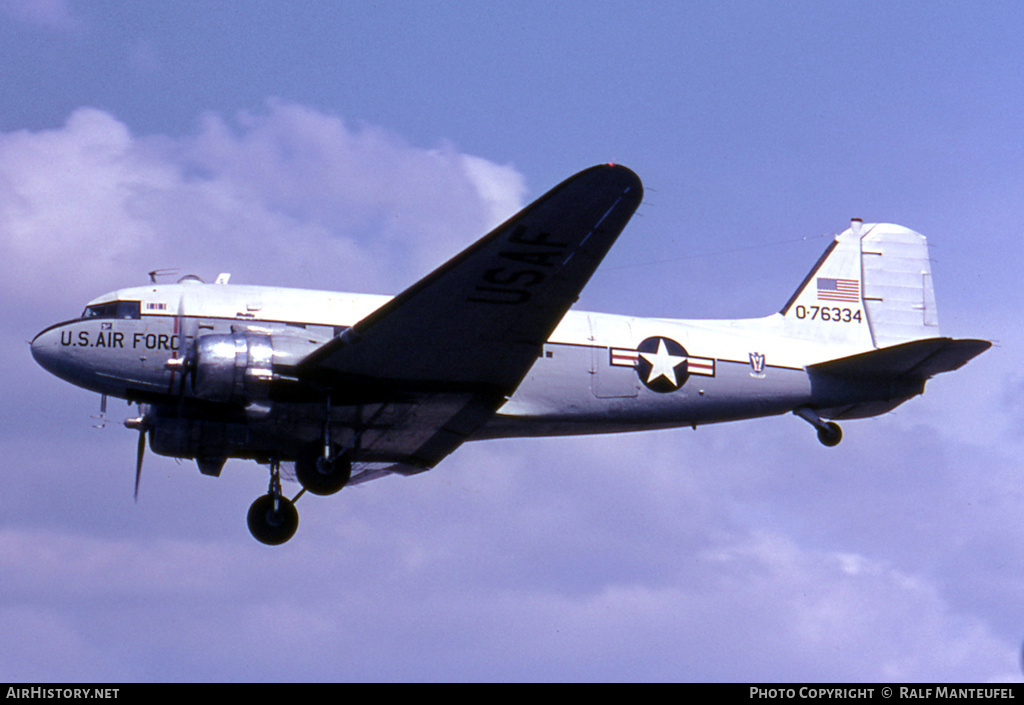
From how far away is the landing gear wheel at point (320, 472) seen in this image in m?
15.2

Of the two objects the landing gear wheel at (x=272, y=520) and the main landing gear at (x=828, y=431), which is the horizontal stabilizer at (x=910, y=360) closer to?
the main landing gear at (x=828, y=431)

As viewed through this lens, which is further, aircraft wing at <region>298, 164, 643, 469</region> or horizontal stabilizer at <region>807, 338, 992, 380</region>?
horizontal stabilizer at <region>807, 338, 992, 380</region>

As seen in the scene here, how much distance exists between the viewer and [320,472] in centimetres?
1523

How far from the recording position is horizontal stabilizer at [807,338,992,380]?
54.9 ft

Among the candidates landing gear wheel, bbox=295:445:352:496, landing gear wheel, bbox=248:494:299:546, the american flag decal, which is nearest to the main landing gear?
the american flag decal

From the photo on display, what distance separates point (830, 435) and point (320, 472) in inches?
296

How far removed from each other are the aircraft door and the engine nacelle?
13.9 ft

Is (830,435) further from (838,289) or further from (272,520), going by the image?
(272,520)

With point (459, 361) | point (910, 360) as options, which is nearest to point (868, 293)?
point (910, 360)

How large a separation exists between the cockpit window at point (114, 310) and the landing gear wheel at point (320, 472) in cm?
297

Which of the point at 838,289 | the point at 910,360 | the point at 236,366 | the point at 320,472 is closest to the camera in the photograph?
the point at 236,366

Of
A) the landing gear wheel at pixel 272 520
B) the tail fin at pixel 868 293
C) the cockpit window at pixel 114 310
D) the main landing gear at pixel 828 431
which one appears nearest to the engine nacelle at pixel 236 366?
the cockpit window at pixel 114 310

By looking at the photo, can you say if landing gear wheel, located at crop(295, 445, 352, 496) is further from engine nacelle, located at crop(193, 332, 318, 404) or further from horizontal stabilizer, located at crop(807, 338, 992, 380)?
horizontal stabilizer, located at crop(807, 338, 992, 380)
